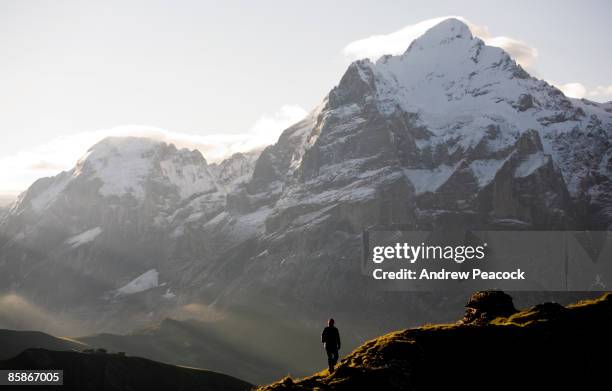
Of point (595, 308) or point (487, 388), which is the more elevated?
point (595, 308)

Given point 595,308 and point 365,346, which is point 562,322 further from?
Answer: point 365,346

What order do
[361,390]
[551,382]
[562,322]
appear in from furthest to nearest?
[562,322] < [551,382] < [361,390]

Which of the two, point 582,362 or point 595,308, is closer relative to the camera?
point 582,362

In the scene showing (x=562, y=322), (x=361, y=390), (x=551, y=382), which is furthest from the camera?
(x=562, y=322)

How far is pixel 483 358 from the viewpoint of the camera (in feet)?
198

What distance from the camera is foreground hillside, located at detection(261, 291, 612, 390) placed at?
5747 centimetres

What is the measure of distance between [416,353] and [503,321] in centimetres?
1036

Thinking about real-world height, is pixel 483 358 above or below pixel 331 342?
below

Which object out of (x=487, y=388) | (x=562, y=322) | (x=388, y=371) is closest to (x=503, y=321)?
(x=562, y=322)

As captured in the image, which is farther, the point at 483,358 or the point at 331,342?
the point at 331,342

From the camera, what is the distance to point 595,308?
217ft

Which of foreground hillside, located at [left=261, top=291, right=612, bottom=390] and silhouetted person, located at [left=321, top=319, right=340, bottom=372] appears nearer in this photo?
foreground hillside, located at [left=261, top=291, right=612, bottom=390]

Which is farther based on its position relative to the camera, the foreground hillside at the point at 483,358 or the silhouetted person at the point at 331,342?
the silhouetted person at the point at 331,342

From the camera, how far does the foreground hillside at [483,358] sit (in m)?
57.5
